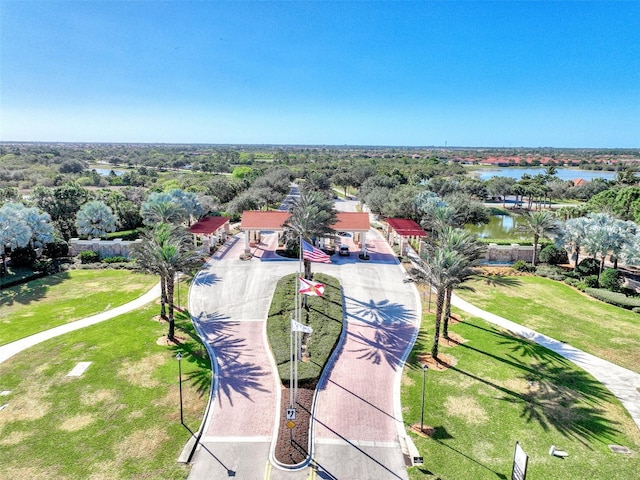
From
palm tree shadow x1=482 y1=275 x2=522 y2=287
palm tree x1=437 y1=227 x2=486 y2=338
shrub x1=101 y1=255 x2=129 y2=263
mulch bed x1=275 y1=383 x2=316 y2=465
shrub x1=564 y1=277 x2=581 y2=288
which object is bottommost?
mulch bed x1=275 y1=383 x2=316 y2=465

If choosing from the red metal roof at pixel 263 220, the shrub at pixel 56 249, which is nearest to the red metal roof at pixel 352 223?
the red metal roof at pixel 263 220

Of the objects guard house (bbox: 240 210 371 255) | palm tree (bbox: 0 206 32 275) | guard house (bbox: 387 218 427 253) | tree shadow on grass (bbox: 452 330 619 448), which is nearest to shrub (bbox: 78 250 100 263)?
palm tree (bbox: 0 206 32 275)

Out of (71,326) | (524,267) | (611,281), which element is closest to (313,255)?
(71,326)

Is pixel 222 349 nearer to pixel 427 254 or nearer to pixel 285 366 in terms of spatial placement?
pixel 285 366

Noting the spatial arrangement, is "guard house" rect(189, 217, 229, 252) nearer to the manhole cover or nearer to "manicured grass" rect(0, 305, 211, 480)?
"manicured grass" rect(0, 305, 211, 480)

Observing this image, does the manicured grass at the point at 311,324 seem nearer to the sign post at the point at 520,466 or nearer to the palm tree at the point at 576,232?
Answer: the sign post at the point at 520,466

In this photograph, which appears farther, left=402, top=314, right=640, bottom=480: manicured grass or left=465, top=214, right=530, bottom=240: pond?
left=465, top=214, right=530, bottom=240: pond
